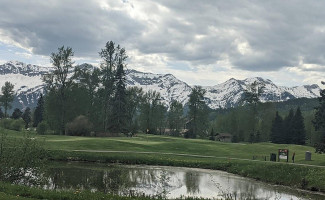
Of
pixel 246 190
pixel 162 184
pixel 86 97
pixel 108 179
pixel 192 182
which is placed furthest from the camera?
pixel 86 97

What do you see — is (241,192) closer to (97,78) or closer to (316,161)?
(316,161)

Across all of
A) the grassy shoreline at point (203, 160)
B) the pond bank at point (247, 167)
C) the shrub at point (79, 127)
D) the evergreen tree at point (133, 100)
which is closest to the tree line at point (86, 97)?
the shrub at point (79, 127)

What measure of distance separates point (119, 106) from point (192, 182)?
54748mm

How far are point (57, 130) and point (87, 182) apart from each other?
6323 cm

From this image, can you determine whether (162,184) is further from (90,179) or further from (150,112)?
(150,112)

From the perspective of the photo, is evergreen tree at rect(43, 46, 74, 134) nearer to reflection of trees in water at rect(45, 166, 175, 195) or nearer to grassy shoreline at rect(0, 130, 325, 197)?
grassy shoreline at rect(0, 130, 325, 197)

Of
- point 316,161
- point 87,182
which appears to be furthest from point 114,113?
point 87,182

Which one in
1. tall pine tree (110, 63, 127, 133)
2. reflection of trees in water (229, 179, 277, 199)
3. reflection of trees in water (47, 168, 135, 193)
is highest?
tall pine tree (110, 63, 127, 133)

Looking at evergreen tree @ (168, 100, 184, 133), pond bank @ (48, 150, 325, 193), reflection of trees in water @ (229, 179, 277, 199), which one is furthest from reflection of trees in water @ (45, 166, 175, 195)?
evergreen tree @ (168, 100, 184, 133)

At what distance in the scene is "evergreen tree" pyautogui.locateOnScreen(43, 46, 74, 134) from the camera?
262ft

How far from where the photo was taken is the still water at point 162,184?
2352cm

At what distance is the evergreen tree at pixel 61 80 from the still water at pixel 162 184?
50.4 m

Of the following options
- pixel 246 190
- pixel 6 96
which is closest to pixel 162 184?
pixel 246 190

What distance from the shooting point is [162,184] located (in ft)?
85.1
